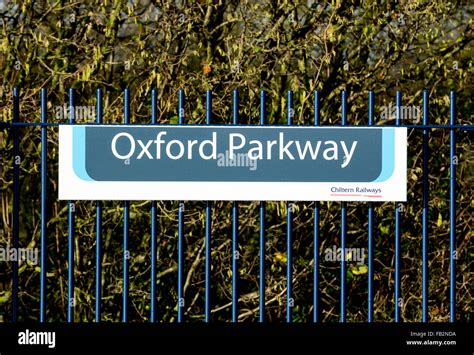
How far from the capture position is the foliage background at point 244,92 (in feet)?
26.6

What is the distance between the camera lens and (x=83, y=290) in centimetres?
832

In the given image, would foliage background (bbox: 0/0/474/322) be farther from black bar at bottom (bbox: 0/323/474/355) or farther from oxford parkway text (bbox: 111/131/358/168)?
black bar at bottom (bbox: 0/323/474/355)

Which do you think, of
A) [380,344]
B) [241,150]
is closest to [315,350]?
[380,344]

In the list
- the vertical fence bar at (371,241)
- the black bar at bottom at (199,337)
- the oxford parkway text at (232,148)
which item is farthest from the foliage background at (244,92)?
the black bar at bottom at (199,337)

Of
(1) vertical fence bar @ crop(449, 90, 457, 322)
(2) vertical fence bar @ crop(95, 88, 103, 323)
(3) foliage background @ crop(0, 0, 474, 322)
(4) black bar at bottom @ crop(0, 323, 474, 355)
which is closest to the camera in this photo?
(4) black bar at bottom @ crop(0, 323, 474, 355)

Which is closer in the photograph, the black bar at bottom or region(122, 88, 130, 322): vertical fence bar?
the black bar at bottom

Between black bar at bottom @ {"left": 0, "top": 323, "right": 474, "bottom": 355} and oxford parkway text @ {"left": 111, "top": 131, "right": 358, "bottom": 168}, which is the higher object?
oxford parkway text @ {"left": 111, "top": 131, "right": 358, "bottom": 168}

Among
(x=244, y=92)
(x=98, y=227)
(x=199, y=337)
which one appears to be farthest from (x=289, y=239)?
(x=244, y=92)

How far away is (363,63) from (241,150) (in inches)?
94.2

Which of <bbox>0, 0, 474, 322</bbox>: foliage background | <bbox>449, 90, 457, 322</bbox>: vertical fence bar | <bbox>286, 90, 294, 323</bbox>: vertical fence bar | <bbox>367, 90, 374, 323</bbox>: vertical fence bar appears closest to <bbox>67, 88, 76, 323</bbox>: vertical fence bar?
<bbox>286, 90, 294, 323</bbox>: vertical fence bar

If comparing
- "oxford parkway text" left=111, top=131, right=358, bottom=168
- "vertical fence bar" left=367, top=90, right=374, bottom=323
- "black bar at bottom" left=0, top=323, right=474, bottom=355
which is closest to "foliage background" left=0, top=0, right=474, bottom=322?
"vertical fence bar" left=367, top=90, right=374, bottom=323

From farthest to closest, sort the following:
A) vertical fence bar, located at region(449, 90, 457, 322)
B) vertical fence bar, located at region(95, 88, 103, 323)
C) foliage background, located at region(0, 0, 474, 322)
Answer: foliage background, located at region(0, 0, 474, 322) → vertical fence bar, located at region(449, 90, 457, 322) → vertical fence bar, located at region(95, 88, 103, 323)

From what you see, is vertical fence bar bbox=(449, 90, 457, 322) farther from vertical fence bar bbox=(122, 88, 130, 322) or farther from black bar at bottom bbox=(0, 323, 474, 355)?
vertical fence bar bbox=(122, 88, 130, 322)

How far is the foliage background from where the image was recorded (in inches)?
319
